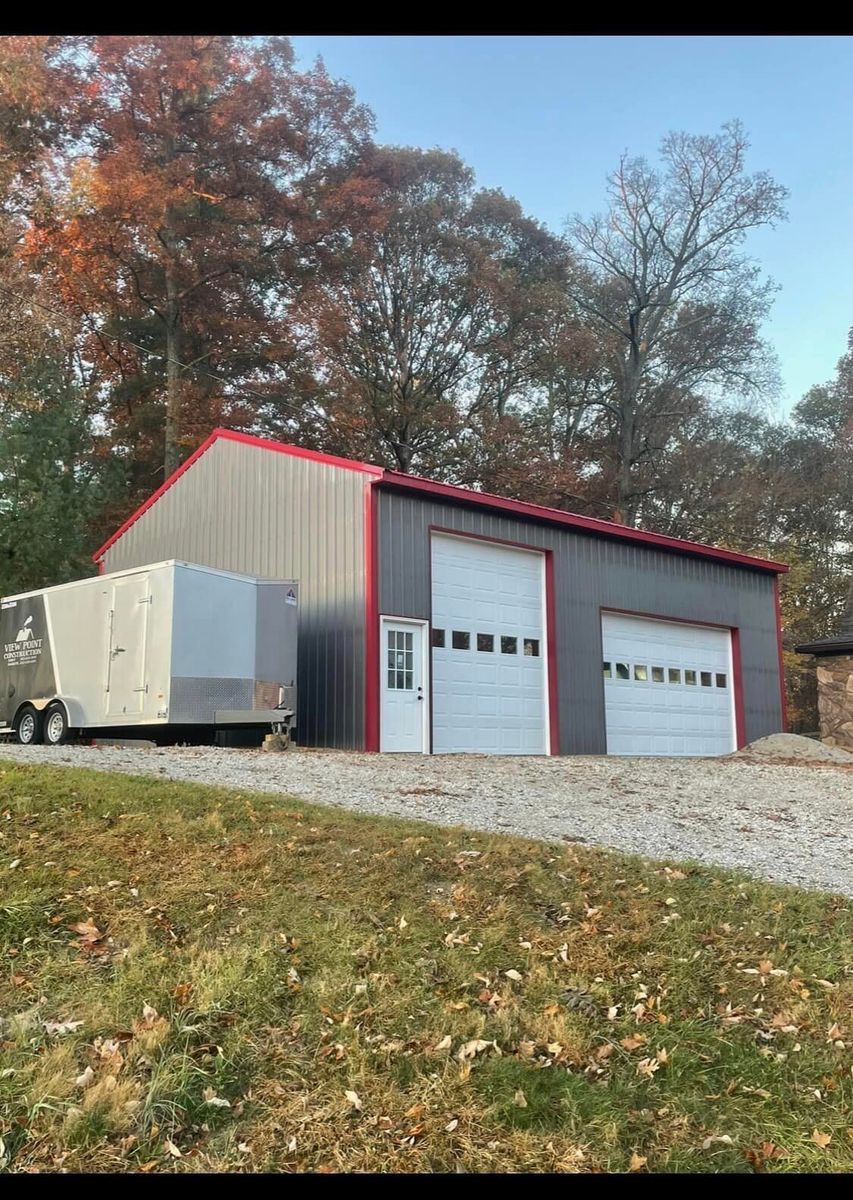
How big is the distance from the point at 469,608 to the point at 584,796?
19.2ft

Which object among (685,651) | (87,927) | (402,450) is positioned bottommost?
(87,927)

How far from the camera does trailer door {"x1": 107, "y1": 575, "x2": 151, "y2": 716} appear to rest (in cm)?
1245

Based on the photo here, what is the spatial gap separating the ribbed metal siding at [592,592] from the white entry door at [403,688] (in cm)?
32

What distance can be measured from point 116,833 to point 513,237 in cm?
2879

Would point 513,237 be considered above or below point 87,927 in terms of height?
above

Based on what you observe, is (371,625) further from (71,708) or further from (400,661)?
(71,708)

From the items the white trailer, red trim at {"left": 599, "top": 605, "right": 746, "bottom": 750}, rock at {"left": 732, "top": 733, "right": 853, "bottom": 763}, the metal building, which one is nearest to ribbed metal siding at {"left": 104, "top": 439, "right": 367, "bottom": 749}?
the metal building

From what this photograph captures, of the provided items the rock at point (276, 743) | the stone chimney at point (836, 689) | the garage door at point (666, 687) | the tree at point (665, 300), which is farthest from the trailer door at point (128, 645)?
the tree at point (665, 300)

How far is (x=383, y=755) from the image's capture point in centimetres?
1243

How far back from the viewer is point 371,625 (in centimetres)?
1348

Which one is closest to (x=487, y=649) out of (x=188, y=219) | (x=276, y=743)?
(x=276, y=743)

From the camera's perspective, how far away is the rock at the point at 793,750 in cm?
1631

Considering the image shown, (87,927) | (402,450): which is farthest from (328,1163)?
(402,450)
